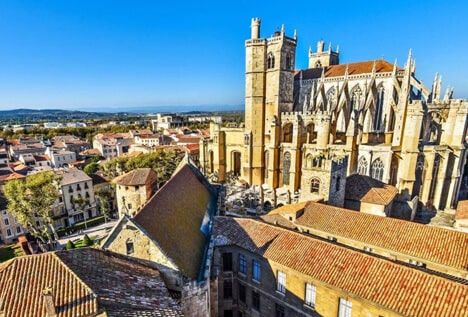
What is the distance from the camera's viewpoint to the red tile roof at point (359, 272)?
1199cm

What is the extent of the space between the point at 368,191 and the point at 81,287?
26772 millimetres

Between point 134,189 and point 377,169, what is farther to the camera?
point 377,169

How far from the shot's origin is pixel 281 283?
16.5 m

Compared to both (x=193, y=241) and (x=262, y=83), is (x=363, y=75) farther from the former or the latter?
(x=193, y=241)

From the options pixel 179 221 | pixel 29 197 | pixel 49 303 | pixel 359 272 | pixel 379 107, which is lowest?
pixel 29 197

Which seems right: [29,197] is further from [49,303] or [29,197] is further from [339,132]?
[339,132]

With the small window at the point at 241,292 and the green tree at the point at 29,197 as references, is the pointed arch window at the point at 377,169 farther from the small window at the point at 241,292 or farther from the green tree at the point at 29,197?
the green tree at the point at 29,197

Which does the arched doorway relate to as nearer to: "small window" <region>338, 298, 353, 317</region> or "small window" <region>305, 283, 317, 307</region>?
"small window" <region>305, 283, 317, 307</region>

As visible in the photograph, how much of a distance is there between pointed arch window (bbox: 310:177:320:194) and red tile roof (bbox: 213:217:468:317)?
10.1m

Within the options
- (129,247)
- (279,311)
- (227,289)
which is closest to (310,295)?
(279,311)

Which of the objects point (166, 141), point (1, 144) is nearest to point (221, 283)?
point (166, 141)

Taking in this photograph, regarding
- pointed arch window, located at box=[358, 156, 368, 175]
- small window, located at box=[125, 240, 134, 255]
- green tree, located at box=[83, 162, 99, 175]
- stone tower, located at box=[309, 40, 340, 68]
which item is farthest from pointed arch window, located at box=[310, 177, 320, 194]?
green tree, located at box=[83, 162, 99, 175]

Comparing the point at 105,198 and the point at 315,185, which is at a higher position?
the point at 315,185

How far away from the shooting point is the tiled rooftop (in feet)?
31.6
